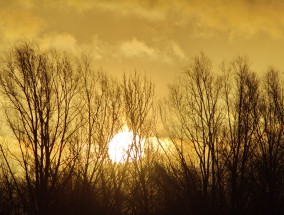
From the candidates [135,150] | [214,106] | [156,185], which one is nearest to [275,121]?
[214,106]

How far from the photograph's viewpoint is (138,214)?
2664 cm

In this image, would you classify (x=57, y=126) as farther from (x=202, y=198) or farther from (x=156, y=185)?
(x=156, y=185)

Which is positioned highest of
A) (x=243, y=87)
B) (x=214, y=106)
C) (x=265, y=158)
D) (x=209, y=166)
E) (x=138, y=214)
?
(x=243, y=87)

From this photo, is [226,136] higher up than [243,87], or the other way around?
[243,87]

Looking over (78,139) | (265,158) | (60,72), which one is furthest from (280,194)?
(60,72)

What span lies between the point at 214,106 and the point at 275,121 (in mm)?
7287

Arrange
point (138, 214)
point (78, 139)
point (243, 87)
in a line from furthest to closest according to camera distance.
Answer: point (138, 214)
point (243, 87)
point (78, 139)

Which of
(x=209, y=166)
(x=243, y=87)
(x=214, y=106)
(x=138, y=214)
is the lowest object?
(x=138, y=214)

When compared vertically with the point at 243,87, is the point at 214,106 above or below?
below

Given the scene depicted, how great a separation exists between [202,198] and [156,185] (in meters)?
16.2

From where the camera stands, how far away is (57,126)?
1452cm

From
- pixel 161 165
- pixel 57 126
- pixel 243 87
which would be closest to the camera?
pixel 57 126

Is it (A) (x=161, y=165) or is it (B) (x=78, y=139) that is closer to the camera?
(B) (x=78, y=139)

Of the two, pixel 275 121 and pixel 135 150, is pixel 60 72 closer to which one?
pixel 135 150
